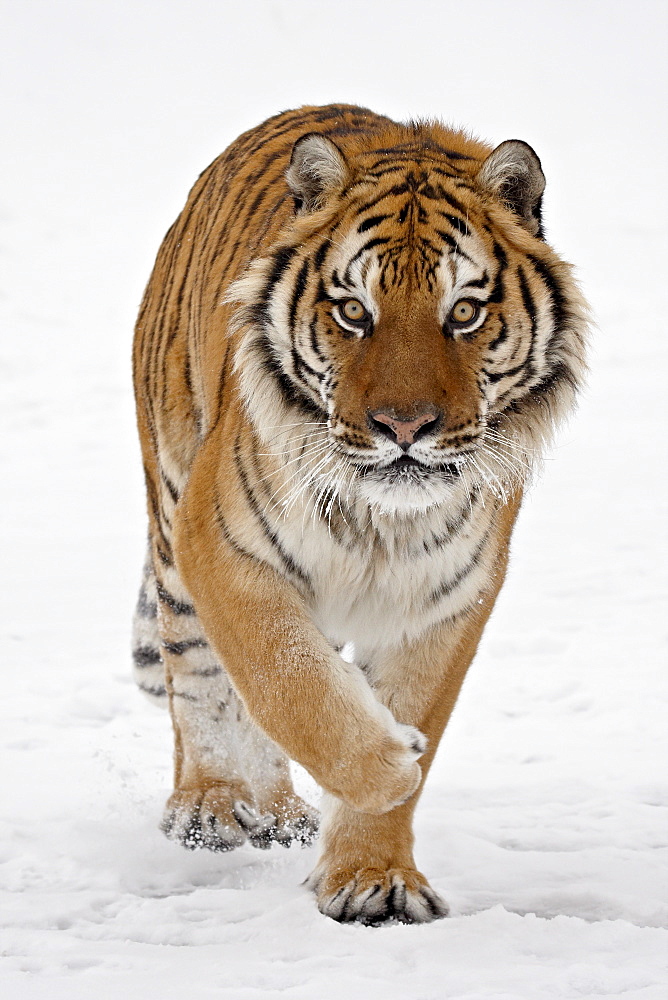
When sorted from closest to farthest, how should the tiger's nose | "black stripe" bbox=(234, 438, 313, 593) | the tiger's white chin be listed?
1. the tiger's nose
2. the tiger's white chin
3. "black stripe" bbox=(234, 438, 313, 593)

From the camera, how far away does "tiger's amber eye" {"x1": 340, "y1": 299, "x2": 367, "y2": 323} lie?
7.67ft

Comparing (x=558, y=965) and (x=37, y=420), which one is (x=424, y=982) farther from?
(x=37, y=420)

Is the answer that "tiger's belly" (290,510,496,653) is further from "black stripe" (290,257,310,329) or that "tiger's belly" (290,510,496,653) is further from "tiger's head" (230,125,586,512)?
"black stripe" (290,257,310,329)

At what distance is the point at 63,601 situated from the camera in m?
5.50

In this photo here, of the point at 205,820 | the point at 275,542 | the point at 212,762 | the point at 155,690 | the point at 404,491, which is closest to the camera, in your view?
the point at 404,491

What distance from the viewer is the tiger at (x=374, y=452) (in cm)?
231

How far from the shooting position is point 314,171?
250 centimetres

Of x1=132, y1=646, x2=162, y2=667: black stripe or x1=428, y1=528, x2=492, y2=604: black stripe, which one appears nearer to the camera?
x1=428, y1=528, x2=492, y2=604: black stripe

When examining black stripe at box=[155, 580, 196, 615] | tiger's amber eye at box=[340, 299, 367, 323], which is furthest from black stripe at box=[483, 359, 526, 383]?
black stripe at box=[155, 580, 196, 615]

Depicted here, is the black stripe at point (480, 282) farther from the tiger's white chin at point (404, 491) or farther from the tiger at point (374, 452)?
the tiger's white chin at point (404, 491)

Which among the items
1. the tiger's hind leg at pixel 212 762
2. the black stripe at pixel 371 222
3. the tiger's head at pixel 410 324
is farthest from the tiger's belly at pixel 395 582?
the tiger's hind leg at pixel 212 762

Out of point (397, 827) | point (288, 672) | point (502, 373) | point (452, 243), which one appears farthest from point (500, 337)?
point (397, 827)

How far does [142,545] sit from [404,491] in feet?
14.6

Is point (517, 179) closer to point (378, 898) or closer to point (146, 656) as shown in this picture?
point (378, 898)
